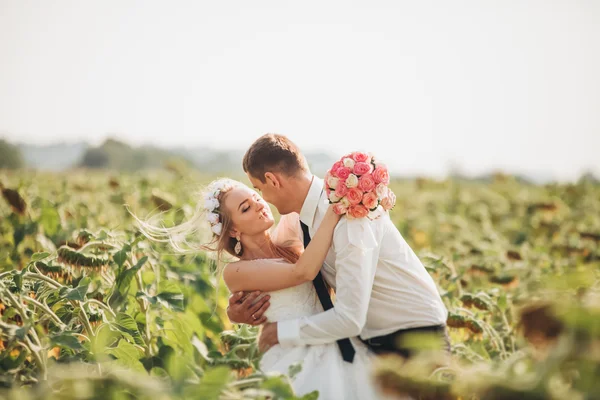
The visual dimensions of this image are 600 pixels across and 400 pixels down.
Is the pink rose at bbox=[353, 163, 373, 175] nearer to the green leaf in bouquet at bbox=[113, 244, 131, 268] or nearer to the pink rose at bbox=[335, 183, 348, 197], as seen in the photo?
the pink rose at bbox=[335, 183, 348, 197]

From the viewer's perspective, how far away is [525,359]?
1354 millimetres

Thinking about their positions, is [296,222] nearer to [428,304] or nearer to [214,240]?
[214,240]

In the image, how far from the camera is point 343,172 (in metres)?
2.48

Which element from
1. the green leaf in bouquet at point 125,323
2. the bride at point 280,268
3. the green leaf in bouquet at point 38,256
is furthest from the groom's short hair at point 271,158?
the green leaf in bouquet at point 38,256

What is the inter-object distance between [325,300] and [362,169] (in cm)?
57

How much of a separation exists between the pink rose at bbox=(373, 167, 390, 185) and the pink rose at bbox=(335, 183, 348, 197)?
0.14 meters

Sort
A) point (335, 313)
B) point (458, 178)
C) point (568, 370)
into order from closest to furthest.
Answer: point (568, 370)
point (335, 313)
point (458, 178)

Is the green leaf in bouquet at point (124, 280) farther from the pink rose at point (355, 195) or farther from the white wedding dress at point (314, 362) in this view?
the pink rose at point (355, 195)

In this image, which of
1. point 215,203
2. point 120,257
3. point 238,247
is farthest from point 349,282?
point 120,257

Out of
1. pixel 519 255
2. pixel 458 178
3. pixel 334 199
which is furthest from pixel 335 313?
pixel 458 178

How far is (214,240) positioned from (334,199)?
0.68 m

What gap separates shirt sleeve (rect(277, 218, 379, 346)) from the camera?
2348 mm

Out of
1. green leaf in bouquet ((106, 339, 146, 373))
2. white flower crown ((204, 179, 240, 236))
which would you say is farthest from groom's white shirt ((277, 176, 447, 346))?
green leaf in bouquet ((106, 339, 146, 373))

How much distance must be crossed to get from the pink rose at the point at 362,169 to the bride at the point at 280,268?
0.19m
